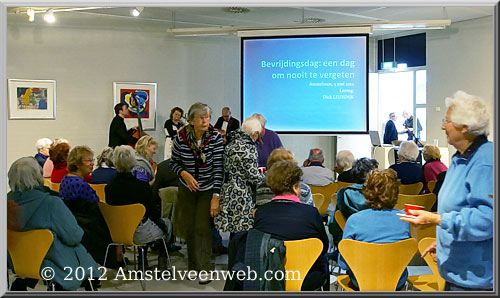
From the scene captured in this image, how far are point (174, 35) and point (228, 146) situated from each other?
6.35 m

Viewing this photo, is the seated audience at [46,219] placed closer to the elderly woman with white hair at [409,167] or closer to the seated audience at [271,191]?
the seated audience at [271,191]

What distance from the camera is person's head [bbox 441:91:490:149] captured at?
96.7 inches

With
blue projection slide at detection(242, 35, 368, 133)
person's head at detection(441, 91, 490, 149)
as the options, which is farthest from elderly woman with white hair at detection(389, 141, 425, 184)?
person's head at detection(441, 91, 490, 149)

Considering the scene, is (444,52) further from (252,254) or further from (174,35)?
(252,254)

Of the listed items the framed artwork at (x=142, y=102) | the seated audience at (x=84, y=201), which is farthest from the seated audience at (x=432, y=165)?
the framed artwork at (x=142, y=102)

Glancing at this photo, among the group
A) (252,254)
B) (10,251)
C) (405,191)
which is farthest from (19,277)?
(405,191)

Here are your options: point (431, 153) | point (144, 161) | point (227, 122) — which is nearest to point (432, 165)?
point (431, 153)

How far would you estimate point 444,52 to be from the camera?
11.4 m

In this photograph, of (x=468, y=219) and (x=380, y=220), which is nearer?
(x=468, y=219)

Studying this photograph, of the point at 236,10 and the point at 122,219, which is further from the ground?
the point at 236,10

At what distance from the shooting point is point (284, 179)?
328 cm

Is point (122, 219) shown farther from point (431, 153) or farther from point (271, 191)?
point (431, 153)

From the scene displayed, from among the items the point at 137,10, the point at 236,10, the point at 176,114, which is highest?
the point at 236,10

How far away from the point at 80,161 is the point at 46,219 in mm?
895
